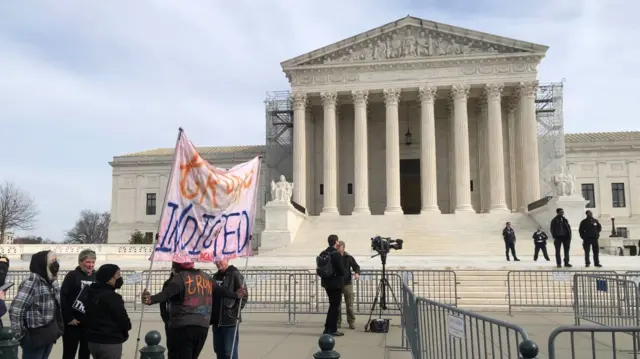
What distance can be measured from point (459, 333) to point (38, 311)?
4616 mm

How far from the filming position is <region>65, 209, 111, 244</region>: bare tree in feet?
341

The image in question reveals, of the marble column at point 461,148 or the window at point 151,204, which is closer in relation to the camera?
the marble column at point 461,148

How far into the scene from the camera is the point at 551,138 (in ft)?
157

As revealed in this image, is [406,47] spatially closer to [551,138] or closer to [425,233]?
[425,233]

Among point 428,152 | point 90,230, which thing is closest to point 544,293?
point 428,152

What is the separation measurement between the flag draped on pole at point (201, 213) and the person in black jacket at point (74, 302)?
1.11 metres

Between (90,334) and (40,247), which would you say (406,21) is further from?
(90,334)

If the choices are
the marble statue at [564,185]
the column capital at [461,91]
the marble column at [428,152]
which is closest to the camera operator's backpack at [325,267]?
the marble statue at [564,185]

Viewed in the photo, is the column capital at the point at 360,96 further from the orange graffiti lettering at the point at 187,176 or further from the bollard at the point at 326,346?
the bollard at the point at 326,346

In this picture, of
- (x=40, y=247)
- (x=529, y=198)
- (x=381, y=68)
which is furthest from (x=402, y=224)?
(x=40, y=247)

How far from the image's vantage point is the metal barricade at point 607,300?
9.47 meters

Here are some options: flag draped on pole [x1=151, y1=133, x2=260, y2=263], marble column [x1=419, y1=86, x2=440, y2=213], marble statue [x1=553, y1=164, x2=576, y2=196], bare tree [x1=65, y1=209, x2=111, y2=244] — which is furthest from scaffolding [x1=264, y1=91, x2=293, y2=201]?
bare tree [x1=65, y1=209, x2=111, y2=244]

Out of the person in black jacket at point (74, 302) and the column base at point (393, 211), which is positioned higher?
the column base at point (393, 211)

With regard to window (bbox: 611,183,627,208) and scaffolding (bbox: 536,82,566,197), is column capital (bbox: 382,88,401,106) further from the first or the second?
window (bbox: 611,183,627,208)
